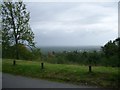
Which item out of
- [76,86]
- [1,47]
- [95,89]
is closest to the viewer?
[95,89]

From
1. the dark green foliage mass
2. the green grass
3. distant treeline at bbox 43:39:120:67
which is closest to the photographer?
the green grass

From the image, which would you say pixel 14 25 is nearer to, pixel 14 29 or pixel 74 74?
pixel 14 29

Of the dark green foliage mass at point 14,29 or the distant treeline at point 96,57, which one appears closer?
the distant treeline at point 96,57

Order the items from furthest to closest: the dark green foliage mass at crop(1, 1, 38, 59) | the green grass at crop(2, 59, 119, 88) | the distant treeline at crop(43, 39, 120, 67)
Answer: the dark green foliage mass at crop(1, 1, 38, 59) → the distant treeline at crop(43, 39, 120, 67) → the green grass at crop(2, 59, 119, 88)

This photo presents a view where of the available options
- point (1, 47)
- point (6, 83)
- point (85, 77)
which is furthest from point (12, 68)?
point (1, 47)

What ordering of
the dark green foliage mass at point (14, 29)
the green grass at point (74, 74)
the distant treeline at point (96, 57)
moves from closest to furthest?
the green grass at point (74, 74)
the distant treeline at point (96, 57)
the dark green foliage mass at point (14, 29)

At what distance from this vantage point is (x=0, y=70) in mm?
23734

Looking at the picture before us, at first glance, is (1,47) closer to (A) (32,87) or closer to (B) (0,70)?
Result: (B) (0,70)

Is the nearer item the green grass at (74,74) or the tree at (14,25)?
the green grass at (74,74)

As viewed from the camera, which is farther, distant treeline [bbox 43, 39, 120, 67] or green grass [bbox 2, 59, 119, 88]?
distant treeline [bbox 43, 39, 120, 67]

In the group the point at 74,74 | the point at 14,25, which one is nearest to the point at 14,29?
the point at 14,25

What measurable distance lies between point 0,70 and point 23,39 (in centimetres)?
1521

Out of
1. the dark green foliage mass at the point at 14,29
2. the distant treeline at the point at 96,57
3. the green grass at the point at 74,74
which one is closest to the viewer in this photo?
the green grass at the point at 74,74

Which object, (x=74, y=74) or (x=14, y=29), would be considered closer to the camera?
(x=74, y=74)
